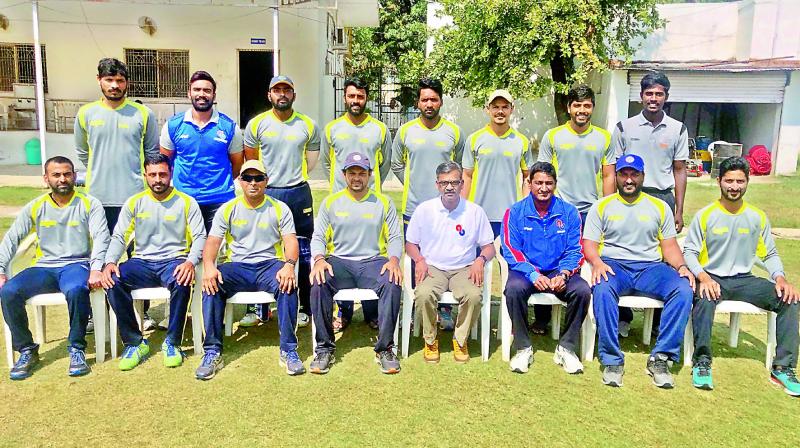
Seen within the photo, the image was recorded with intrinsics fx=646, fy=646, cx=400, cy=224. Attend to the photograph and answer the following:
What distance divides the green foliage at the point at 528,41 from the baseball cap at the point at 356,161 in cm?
918

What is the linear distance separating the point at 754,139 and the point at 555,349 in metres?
14.8

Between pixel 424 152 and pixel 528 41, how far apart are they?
8.78 meters

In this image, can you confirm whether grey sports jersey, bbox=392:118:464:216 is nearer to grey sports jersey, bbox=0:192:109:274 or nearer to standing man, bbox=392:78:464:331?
standing man, bbox=392:78:464:331

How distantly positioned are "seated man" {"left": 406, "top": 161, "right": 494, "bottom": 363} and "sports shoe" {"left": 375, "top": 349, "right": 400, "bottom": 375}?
263 mm

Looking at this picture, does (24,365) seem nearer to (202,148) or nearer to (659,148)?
(202,148)

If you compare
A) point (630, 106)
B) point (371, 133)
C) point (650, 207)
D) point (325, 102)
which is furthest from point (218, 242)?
point (630, 106)

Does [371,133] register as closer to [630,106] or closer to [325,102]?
[325,102]

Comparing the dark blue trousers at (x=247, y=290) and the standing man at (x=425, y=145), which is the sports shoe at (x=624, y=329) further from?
the dark blue trousers at (x=247, y=290)

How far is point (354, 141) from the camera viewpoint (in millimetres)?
4809

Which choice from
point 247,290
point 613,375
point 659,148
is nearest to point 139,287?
point 247,290

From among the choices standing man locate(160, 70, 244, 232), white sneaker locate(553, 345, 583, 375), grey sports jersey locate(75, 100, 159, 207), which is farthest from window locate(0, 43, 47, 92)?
white sneaker locate(553, 345, 583, 375)

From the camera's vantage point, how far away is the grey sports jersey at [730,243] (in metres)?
4.23

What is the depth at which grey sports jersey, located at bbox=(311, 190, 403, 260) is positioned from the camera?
4.48 metres

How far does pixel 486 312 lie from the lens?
4.36 metres
